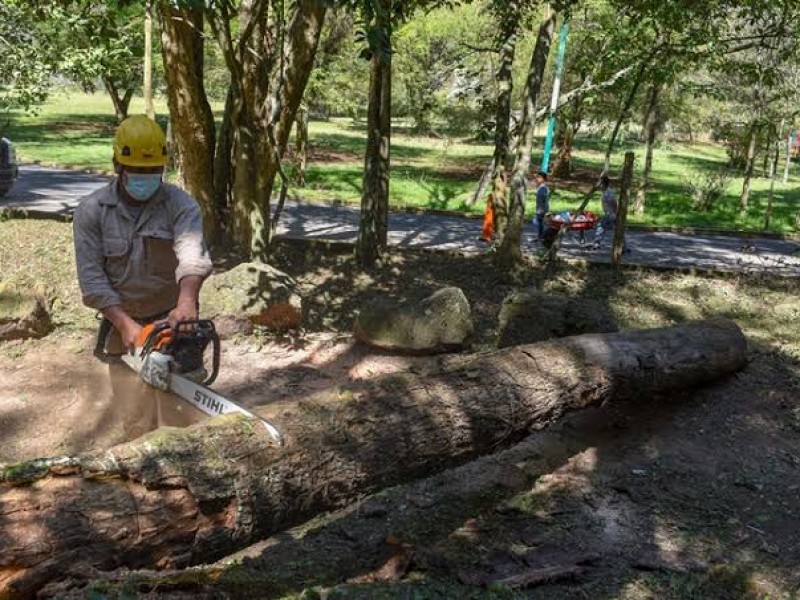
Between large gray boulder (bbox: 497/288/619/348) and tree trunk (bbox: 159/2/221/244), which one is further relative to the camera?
tree trunk (bbox: 159/2/221/244)

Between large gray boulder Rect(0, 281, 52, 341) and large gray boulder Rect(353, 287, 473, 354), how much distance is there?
3.55 m

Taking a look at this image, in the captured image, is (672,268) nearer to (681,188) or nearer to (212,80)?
(681,188)

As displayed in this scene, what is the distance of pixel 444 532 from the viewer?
441cm

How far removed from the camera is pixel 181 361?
3836 mm

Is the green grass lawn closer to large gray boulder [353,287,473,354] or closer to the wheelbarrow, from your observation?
the wheelbarrow

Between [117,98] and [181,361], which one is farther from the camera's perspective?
[117,98]

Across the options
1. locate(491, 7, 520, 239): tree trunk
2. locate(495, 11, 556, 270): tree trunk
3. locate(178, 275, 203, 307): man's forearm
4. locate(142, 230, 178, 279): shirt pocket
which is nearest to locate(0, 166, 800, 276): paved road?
locate(491, 7, 520, 239): tree trunk

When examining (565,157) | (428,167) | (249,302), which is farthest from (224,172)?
(565,157)

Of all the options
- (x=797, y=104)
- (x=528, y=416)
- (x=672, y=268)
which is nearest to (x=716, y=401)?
(x=528, y=416)

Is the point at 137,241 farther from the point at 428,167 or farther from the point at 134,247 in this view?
the point at 428,167

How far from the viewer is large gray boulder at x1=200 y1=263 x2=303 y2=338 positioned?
8898mm

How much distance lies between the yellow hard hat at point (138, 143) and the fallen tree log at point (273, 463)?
1.40m

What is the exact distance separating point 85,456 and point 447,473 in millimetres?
2645

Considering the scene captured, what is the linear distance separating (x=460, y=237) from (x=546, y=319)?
7.99 meters
